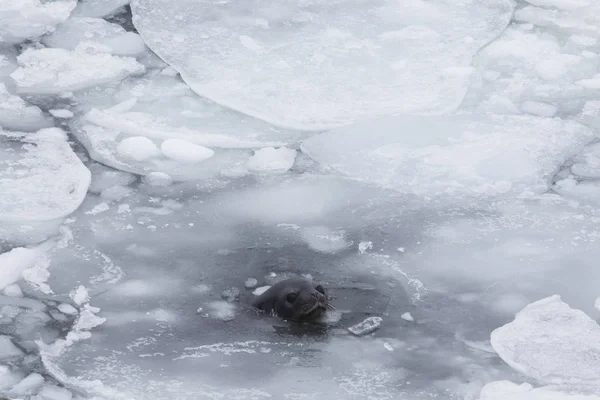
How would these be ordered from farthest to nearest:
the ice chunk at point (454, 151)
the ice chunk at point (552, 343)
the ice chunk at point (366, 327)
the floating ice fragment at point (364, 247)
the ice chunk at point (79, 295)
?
the ice chunk at point (454, 151)
the floating ice fragment at point (364, 247)
the ice chunk at point (79, 295)
the ice chunk at point (366, 327)
the ice chunk at point (552, 343)

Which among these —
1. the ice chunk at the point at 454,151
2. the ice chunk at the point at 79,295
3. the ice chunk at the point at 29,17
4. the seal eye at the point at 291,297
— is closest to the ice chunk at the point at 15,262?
the ice chunk at the point at 79,295

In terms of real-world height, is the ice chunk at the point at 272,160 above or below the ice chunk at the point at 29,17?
above

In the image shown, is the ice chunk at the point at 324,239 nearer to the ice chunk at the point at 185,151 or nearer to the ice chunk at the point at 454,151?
the ice chunk at the point at 454,151

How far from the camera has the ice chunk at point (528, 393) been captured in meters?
2.89

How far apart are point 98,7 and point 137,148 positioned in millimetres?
1718

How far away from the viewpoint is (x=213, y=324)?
10.5ft

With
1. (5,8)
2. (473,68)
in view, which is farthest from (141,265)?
(5,8)

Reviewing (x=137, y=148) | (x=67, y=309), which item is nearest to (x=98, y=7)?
(x=137, y=148)

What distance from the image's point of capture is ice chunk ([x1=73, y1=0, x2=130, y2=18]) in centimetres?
557

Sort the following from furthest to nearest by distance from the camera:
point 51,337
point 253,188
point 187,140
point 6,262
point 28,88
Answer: point 28,88 < point 187,140 < point 253,188 < point 6,262 < point 51,337

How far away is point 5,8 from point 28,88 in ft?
3.55

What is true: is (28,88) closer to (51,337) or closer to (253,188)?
(253,188)

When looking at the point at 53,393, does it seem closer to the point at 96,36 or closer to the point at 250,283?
the point at 250,283

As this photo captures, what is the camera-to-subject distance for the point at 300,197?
156 inches
